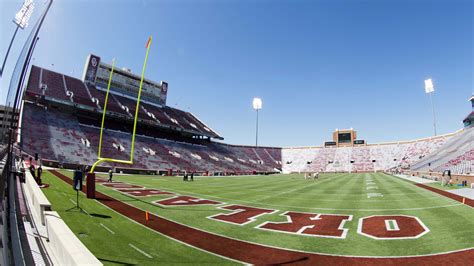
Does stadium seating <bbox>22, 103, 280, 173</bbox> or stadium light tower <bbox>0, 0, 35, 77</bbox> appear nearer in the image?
stadium light tower <bbox>0, 0, 35, 77</bbox>

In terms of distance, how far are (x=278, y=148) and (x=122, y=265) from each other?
107m

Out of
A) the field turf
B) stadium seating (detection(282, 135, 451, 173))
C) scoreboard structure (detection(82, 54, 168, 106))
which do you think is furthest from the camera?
stadium seating (detection(282, 135, 451, 173))

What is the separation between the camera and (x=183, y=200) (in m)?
18.4

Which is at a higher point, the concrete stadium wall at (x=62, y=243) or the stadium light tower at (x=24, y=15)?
the stadium light tower at (x=24, y=15)

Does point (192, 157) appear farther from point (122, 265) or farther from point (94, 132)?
point (122, 265)

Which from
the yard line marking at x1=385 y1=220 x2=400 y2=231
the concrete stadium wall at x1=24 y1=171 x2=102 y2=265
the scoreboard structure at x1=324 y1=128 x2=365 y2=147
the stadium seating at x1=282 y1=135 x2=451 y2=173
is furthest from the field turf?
the scoreboard structure at x1=324 y1=128 x2=365 y2=147

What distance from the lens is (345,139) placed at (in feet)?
348

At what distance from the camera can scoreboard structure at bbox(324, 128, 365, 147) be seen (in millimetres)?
104562

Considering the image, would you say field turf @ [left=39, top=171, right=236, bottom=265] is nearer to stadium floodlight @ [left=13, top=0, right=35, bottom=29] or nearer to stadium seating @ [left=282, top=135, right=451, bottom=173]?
stadium floodlight @ [left=13, top=0, right=35, bottom=29]

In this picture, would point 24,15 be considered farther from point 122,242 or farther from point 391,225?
point 391,225

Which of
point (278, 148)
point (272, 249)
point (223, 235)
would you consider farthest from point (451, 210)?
point (278, 148)

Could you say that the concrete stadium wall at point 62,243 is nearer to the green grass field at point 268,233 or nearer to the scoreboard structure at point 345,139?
the green grass field at point 268,233

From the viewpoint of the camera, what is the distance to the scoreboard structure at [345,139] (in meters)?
105

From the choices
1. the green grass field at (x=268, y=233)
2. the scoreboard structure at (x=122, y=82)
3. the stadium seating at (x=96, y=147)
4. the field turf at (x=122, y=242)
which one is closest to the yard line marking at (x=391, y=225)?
the green grass field at (x=268, y=233)
